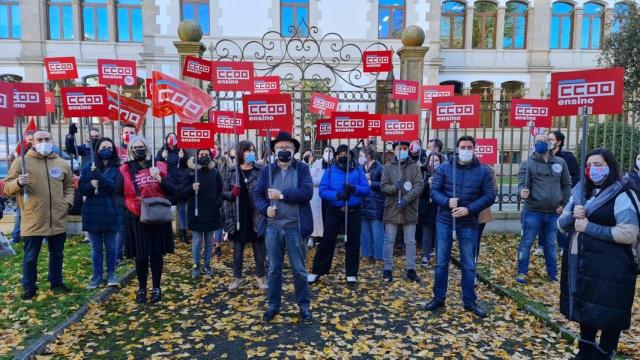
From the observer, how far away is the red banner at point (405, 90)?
9336mm

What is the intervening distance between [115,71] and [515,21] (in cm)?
2533

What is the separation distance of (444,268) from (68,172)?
535 cm

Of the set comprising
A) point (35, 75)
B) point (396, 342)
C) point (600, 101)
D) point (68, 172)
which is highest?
point (35, 75)

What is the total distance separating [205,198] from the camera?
7.06m

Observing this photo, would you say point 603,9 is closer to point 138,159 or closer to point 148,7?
point 148,7

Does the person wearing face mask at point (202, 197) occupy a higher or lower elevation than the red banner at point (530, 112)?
lower

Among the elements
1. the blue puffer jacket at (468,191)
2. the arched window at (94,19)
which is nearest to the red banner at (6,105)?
the blue puffer jacket at (468,191)

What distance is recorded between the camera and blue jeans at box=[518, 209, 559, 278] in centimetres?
682

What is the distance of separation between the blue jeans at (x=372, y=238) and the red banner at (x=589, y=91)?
341 centimetres

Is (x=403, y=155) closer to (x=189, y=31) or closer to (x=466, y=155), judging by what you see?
(x=466, y=155)

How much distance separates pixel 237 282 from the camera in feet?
21.1

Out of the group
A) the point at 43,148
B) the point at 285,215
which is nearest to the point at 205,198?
the point at 285,215

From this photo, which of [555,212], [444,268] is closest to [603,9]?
[555,212]

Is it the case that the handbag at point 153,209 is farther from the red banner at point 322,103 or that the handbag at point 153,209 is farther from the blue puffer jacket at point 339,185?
the red banner at point 322,103
